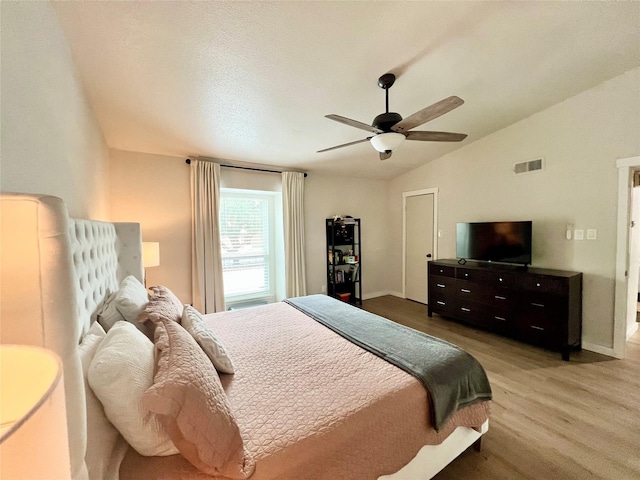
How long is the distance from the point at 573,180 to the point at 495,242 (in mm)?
1023

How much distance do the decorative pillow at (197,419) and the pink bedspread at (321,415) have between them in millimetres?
72

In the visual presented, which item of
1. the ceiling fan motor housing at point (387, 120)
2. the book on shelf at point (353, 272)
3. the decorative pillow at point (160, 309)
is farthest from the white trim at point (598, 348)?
the decorative pillow at point (160, 309)

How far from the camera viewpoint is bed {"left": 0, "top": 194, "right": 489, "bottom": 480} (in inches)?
23.5

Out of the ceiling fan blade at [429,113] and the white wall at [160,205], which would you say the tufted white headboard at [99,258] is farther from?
the ceiling fan blade at [429,113]

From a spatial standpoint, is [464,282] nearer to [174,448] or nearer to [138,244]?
[174,448]

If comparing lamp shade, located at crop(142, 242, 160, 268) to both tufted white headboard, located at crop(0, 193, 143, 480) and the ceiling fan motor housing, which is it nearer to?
tufted white headboard, located at crop(0, 193, 143, 480)

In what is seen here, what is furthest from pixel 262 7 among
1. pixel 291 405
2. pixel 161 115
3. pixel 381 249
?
pixel 381 249

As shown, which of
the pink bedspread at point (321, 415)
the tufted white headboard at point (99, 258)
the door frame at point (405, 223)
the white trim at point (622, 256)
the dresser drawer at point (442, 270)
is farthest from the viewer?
the door frame at point (405, 223)

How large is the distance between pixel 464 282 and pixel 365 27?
3.15m

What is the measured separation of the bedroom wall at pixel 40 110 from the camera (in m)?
0.89

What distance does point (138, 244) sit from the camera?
2551 mm

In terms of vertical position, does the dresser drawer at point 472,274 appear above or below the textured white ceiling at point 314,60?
below

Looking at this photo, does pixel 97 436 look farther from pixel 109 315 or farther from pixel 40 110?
pixel 40 110

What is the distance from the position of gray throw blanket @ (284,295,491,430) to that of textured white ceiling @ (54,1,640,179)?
2048 millimetres
